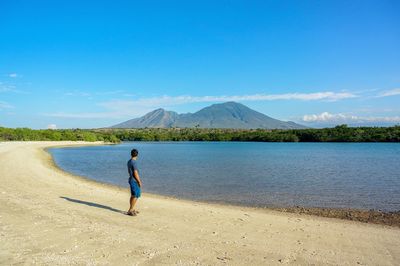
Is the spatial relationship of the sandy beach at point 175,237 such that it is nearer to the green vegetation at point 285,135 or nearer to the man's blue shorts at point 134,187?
the man's blue shorts at point 134,187

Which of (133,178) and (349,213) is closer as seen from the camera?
(133,178)

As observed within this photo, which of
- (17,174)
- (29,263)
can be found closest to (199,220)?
(29,263)

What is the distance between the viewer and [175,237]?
9078mm

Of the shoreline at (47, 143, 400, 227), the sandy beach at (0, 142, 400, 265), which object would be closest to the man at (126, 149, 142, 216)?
the sandy beach at (0, 142, 400, 265)

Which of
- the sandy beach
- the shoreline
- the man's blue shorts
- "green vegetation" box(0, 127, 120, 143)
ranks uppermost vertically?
"green vegetation" box(0, 127, 120, 143)

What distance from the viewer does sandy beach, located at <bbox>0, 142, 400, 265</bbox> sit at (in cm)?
747

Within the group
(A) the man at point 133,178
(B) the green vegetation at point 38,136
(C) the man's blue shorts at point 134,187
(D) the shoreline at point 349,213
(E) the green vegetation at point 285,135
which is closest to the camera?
(A) the man at point 133,178

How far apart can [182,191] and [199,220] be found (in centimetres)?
886

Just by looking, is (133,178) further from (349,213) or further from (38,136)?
(38,136)

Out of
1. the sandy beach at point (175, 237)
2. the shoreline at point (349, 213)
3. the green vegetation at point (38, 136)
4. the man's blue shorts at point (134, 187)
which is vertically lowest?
the shoreline at point (349, 213)

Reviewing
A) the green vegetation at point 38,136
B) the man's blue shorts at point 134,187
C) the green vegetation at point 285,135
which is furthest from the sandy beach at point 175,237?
the green vegetation at point 285,135

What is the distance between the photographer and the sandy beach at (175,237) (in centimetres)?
747

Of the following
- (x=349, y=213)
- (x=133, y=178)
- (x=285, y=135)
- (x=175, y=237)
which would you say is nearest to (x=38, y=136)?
(x=285, y=135)

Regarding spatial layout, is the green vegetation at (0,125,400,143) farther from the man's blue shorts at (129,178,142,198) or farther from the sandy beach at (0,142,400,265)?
the man's blue shorts at (129,178,142,198)
